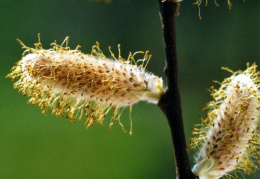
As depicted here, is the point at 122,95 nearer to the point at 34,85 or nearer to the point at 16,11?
the point at 34,85

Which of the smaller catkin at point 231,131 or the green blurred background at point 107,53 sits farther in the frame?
the green blurred background at point 107,53

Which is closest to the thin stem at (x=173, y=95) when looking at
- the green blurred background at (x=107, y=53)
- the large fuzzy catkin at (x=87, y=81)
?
the large fuzzy catkin at (x=87, y=81)

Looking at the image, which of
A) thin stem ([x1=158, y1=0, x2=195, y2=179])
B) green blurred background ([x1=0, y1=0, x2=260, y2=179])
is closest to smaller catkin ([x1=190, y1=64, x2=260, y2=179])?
thin stem ([x1=158, y1=0, x2=195, y2=179])

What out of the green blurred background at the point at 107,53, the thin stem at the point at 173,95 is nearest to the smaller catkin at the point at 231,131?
the thin stem at the point at 173,95

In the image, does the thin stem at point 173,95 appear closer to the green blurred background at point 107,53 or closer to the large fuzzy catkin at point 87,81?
the large fuzzy catkin at point 87,81

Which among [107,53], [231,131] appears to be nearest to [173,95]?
[231,131]

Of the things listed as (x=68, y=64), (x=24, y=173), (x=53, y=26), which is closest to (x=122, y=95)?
(x=68, y=64)

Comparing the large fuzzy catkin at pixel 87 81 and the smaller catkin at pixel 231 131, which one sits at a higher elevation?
the large fuzzy catkin at pixel 87 81
